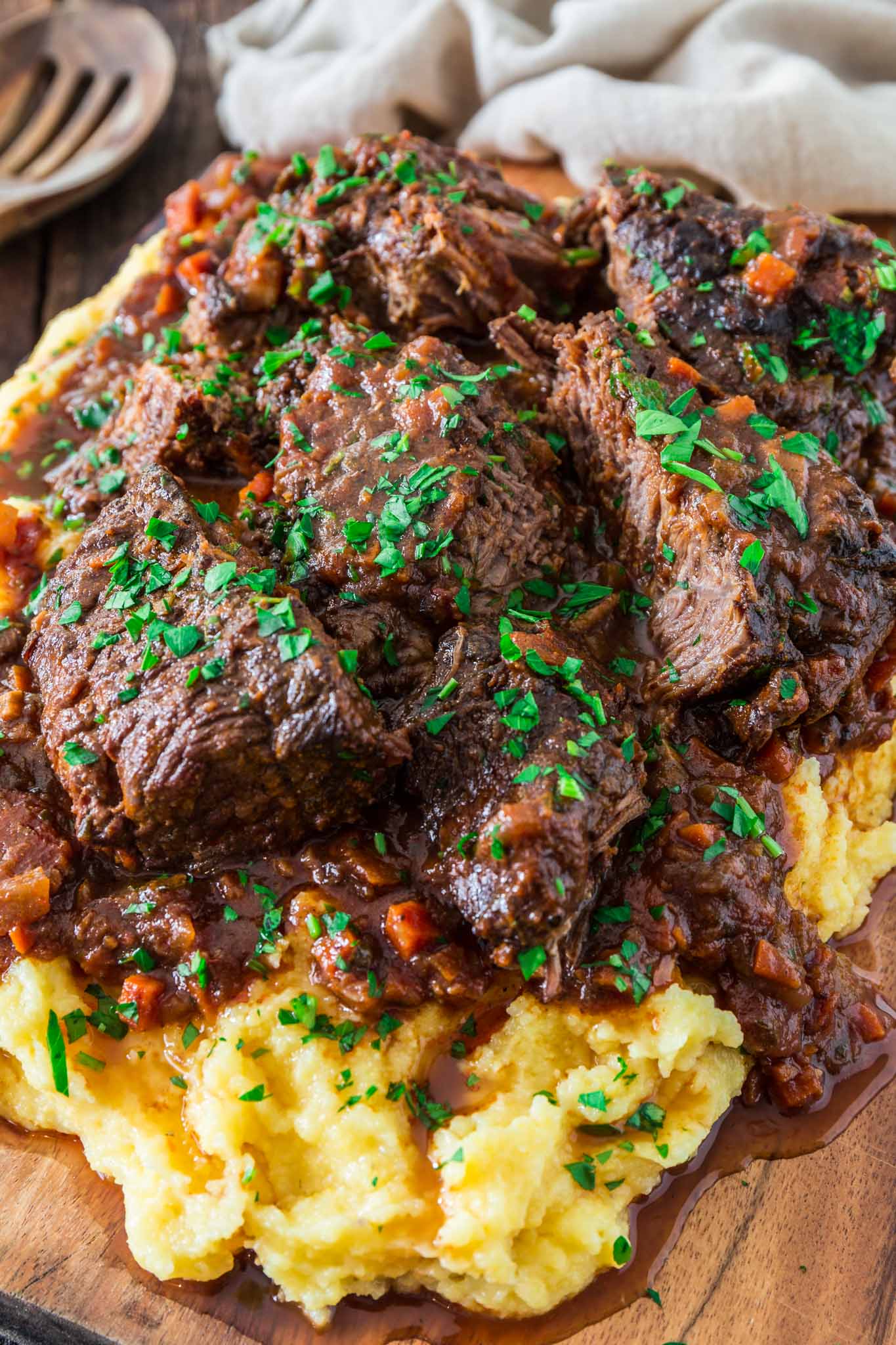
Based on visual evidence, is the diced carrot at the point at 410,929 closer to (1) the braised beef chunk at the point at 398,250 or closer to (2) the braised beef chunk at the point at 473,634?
(2) the braised beef chunk at the point at 473,634

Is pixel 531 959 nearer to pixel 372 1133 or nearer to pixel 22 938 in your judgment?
pixel 372 1133

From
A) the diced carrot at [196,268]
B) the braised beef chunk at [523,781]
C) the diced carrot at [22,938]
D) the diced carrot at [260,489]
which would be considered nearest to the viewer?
the braised beef chunk at [523,781]

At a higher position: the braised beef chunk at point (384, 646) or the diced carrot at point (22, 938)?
the braised beef chunk at point (384, 646)

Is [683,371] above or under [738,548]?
above

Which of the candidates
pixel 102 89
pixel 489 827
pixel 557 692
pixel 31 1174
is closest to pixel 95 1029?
pixel 31 1174

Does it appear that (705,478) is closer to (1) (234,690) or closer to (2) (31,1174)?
(1) (234,690)

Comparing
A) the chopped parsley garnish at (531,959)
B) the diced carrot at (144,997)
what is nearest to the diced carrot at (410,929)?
the chopped parsley garnish at (531,959)

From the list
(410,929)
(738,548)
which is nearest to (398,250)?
(738,548)
